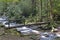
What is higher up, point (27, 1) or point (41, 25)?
point (27, 1)

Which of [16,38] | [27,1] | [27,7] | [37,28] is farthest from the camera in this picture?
[27,1]

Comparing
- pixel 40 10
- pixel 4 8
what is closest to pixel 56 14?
pixel 40 10

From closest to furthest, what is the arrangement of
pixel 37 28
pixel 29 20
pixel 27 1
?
pixel 37 28, pixel 29 20, pixel 27 1

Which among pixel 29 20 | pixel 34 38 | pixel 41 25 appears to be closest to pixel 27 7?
pixel 29 20

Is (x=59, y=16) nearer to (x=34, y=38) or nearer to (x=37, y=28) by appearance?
(x=37, y=28)

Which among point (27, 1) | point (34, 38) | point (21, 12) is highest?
point (27, 1)

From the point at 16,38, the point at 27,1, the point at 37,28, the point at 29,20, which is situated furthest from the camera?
the point at 27,1

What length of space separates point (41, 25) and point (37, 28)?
3.58 feet

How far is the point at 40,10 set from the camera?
1962 cm

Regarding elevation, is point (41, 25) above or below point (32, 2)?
below

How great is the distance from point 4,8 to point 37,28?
9.50 metres

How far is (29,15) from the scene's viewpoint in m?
20.8

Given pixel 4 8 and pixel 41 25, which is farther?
pixel 4 8

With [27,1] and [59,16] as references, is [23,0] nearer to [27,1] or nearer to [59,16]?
[27,1]
